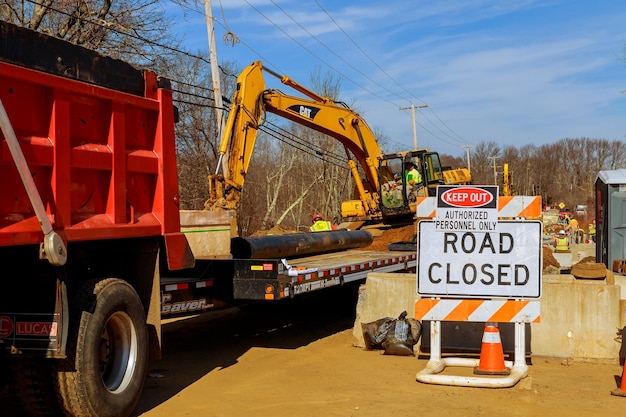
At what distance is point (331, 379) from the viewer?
7.72 metres

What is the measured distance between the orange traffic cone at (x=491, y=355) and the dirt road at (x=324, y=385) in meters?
0.39

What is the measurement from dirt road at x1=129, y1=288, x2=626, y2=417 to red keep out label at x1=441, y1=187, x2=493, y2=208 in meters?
1.90

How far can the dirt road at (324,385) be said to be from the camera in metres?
6.53

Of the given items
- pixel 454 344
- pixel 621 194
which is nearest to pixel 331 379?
pixel 454 344

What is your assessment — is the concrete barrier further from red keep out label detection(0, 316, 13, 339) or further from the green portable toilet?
red keep out label detection(0, 316, 13, 339)

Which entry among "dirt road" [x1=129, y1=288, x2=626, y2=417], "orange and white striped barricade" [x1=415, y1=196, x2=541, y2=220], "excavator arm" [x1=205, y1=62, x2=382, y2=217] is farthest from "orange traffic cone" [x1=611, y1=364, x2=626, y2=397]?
"excavator arm" [x1=205, y1=62, x2=382, y2=217]

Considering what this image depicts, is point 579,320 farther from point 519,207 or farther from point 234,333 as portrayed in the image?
point 234,333

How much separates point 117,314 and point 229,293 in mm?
2129

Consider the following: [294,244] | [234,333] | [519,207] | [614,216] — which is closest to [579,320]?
[519,207]

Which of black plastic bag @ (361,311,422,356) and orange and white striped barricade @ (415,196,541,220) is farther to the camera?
black plastic bag @ (361,311,422,356)

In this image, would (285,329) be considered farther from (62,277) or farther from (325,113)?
(325,113)

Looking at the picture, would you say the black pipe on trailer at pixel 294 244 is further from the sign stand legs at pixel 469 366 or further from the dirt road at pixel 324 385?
the sign stand legs at pixel 469 366

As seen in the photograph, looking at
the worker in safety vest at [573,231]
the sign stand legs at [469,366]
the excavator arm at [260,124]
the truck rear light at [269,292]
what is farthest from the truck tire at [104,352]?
the worker in safety vest at [573,231]

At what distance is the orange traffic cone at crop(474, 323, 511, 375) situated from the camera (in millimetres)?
7676
